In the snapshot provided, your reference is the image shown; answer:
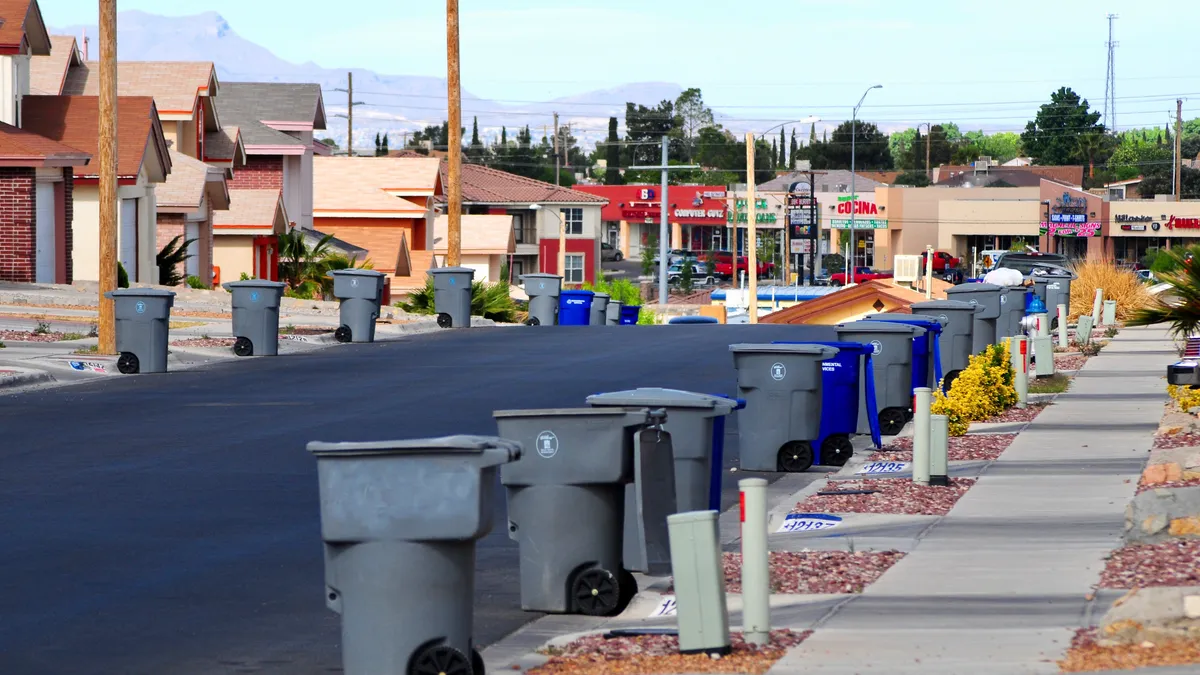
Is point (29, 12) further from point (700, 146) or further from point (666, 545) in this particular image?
point (700, 146)

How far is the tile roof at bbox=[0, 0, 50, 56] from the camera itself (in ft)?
130

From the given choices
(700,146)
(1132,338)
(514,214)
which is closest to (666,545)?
(1132,338)

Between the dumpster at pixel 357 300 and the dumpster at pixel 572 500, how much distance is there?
20.5 m

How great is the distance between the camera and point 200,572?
32.6ft

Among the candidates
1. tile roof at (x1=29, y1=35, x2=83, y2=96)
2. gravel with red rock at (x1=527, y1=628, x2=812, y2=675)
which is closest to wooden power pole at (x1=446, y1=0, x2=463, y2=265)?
tile roof at (x1=29, y1=35, x2=83, y2=96)

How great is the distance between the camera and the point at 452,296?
3450 cm

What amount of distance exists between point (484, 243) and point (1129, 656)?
69716 mm

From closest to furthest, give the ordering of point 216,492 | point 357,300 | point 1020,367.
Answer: point 216,492, point 1020,367, point 357,300

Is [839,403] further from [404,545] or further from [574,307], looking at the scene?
[574,307]

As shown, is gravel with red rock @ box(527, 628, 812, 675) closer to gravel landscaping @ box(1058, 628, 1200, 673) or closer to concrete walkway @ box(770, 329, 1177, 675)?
concrete walkway @ box(770, 329, 1177, 675)

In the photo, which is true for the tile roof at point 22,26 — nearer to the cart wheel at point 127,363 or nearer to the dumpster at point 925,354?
the cart wheel at point 127,363

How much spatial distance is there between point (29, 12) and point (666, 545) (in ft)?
116

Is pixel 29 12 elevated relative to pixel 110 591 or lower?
elevated

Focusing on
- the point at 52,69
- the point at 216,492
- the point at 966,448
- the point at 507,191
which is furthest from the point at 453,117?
the point at 507,191
